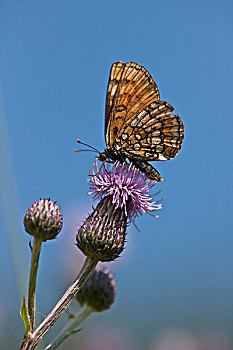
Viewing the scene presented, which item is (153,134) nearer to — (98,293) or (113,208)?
(113,208)

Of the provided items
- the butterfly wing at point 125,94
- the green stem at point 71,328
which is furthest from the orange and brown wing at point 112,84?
the green stem at point 71,328

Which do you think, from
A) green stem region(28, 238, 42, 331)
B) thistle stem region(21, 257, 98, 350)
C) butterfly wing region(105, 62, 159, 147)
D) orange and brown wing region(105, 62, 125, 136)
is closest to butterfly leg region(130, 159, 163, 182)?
butterfly wing region(105, 62, 159, 147)

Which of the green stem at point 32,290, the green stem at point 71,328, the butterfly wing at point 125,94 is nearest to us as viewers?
the green stem at point 32,290

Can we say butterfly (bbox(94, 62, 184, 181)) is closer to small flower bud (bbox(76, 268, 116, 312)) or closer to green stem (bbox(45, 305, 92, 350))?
small flower bud (bbox(76, 268, 116, 312))

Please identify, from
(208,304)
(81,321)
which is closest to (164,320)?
(208,304)

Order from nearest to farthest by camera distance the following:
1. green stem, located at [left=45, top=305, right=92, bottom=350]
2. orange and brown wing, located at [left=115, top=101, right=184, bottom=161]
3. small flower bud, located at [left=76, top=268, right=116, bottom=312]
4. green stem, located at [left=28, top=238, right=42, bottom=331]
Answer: green stem, located at [left=28, top=238, right=42, bottom=331] < green stem, located at [left=45, top=305, right=92, bottom=350] < orange and brown wing, located at [left=115, top=101, right=184, bottom=161] < small flower bud, located at [left=76, top=268, right=116, bottom=312]

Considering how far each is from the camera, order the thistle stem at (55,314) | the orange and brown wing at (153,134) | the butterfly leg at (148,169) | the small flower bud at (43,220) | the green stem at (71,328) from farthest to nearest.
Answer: the orange and brown wing at (153,134)
the butterfly leg at (148,169)
the small flower bud at (43,220)
the green stem at (71,328)
the thistle stem at (55,314)

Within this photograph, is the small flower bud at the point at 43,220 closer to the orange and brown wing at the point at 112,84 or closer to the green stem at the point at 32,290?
the green stem at the point at 32,290
